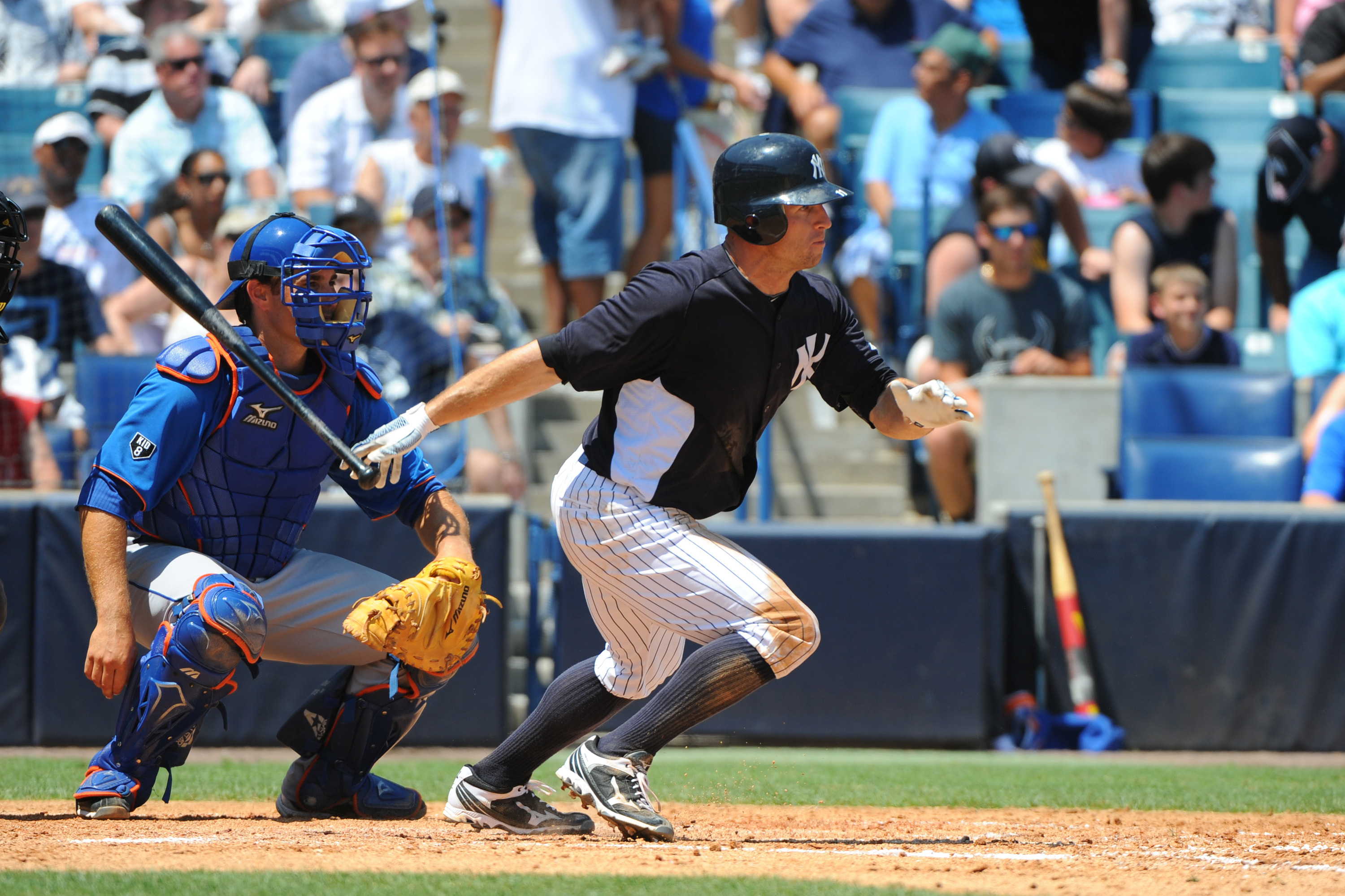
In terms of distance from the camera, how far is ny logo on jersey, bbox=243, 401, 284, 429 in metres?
4.04

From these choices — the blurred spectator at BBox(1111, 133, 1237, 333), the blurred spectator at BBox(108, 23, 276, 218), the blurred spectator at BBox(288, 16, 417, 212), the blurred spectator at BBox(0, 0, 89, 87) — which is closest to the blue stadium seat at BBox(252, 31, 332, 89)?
the blurred spectator at BBox(0, 0, 89, 87)

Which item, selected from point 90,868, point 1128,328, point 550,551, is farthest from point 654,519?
point 1128,328

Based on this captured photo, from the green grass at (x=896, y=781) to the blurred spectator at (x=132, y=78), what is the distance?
4.39 meters

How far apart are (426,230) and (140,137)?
1.86 m

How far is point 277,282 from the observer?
→ 4090 mm

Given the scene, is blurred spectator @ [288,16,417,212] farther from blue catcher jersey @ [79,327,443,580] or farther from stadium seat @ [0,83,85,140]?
blue catcher jersey @ [79,327,443,580]

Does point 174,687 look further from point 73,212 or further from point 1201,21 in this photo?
point 1201,21

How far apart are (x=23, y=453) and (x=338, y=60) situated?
10.1ft

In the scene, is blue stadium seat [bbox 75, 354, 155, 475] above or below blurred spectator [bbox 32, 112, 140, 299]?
below

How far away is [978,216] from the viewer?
26.4ft

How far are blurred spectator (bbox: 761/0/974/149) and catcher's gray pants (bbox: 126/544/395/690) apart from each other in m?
5.94

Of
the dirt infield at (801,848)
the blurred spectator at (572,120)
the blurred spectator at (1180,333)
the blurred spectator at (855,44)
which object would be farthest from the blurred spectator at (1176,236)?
the dirt infield at (801,848)

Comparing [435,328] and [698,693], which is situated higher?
[435,328]

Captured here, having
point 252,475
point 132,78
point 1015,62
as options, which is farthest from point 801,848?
point 1015,62
